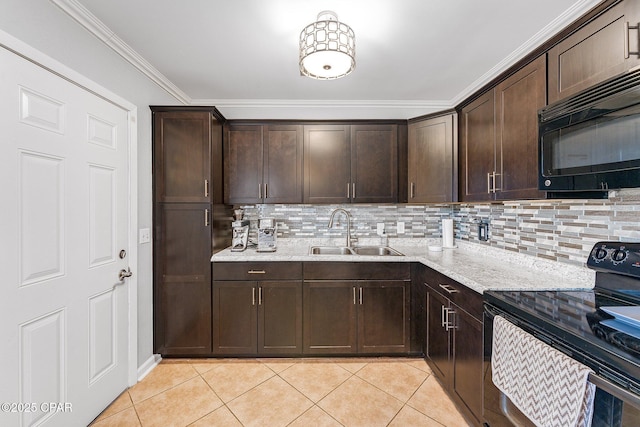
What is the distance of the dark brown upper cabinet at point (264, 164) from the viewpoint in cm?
259

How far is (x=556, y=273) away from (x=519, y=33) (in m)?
1.58

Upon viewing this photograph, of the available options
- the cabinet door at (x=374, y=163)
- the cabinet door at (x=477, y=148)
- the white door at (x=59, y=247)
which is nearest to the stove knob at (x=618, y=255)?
the cabinet door at (x=477, y=148)

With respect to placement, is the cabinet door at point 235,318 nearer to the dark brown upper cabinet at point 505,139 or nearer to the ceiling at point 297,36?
the ceiling at point 297,36

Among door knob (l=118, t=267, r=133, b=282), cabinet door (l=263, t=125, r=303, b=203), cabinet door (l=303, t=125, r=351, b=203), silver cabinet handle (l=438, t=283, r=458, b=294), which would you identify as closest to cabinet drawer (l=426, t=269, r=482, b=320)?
silver cabinet handle (l=438, t=283, r=458, b=294)

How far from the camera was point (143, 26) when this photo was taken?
166cm

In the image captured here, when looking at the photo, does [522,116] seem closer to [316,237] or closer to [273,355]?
[316,237]

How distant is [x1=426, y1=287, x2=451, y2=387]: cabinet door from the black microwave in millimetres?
994

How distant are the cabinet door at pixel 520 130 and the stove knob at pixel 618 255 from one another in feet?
1.28

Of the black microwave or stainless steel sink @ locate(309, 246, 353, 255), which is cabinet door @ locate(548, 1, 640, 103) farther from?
stainless steel sink @ locate(309, 246, 353, 255)

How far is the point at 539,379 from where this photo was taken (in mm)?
976

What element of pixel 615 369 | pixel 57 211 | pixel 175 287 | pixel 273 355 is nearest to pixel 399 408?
pixel 273 355

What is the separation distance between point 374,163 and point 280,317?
5.59ft

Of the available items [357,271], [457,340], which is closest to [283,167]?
[357,271]

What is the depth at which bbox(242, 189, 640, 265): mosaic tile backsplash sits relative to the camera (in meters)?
1.38
